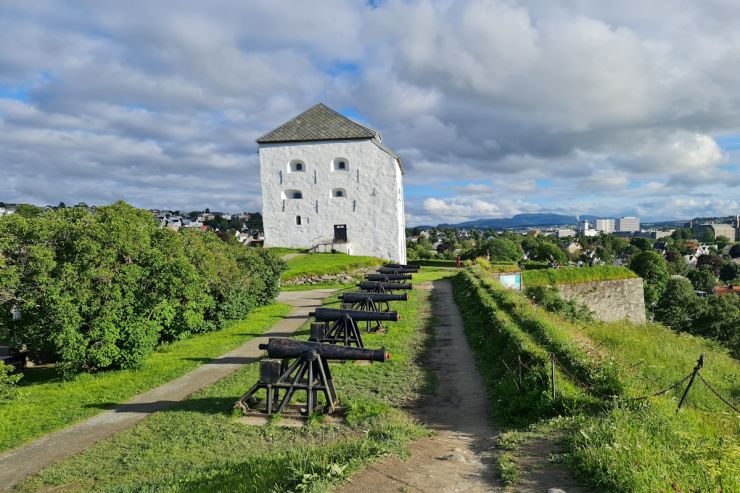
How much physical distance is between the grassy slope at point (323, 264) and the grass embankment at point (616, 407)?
12911 millimetres

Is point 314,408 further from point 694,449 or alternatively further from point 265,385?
point 694,449

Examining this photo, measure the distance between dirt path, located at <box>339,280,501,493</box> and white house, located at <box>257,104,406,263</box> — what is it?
22689 mm

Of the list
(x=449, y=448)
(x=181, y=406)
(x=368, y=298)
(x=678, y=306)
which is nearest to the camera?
(x=449, y=448)

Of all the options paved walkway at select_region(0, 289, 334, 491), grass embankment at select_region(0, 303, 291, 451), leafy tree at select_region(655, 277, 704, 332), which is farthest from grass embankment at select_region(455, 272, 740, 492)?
leafy tree at select_region(655, 277, 704, 332)

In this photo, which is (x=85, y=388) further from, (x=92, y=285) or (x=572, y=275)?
(x=572, y=275)

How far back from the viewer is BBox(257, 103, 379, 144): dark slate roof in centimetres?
3288

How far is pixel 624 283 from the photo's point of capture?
25594 millimetres

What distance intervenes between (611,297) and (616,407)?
21486 millimetres

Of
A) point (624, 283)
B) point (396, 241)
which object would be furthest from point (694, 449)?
point (396, 241)

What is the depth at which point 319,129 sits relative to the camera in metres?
33.5

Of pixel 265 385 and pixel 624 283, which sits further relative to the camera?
pixel 624 283

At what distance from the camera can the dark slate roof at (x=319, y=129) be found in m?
32.9

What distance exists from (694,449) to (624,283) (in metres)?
23.2

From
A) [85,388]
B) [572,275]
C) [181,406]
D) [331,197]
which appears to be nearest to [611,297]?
[572,275]
